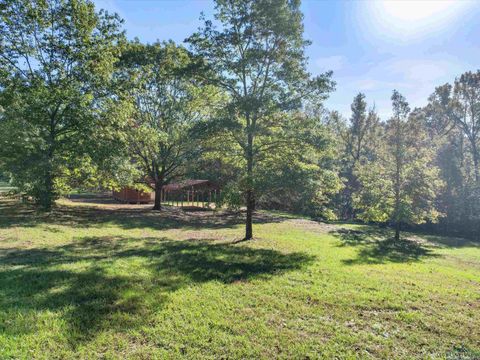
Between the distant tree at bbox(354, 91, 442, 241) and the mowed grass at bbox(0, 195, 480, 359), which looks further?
the distant tree at bbox(354, 91, 442, 241)

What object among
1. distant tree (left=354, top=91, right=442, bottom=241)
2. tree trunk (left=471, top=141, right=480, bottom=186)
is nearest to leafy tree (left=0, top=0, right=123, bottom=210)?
distant tree (left=354, top=91, right=442, bottom=241)

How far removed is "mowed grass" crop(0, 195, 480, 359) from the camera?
14.3 ft

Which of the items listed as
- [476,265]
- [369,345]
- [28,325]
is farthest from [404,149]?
[28,325]

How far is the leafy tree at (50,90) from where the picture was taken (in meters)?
13.7

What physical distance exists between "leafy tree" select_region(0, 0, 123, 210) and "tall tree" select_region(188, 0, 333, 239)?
6.45m

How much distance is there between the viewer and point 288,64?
12383 millimetres

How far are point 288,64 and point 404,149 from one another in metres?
11.2

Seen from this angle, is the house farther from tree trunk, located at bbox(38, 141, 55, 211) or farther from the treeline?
tree trunk, located at bbox(38, 141, 55, 211)

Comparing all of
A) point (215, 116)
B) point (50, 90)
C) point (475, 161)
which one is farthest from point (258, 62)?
point (475, 161)

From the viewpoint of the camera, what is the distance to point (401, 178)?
18922 mm

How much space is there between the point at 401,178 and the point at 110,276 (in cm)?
1837

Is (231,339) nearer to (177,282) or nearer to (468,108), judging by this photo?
(177,282)

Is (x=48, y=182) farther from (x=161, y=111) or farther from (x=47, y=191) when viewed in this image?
(x=161, y=111)

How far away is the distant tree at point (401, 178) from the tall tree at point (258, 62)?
31.8 feet
